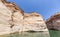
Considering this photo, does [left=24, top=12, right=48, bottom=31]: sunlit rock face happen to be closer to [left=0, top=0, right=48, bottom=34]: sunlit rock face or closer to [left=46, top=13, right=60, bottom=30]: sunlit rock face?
[left=0, top=0, right=48, bottom=34]: sunlit rock face

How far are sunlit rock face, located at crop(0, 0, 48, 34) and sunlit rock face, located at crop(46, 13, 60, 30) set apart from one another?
772cm

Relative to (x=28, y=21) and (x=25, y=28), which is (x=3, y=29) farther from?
(x=28, y=21)

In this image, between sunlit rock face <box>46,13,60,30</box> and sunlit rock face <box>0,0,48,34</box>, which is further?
sunlit rock face <box>46,13,60,30</box>

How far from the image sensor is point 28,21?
74.3 ft

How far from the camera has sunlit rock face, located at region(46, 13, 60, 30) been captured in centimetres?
3078

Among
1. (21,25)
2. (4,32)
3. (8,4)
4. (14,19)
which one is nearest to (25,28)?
(21,25)

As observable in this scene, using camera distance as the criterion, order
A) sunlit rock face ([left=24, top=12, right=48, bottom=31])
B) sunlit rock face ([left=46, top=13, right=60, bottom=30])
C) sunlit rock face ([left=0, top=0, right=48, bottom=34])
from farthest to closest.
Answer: sunlit rock face ([left=46, top=13, right=60, bottom=30]) < sunlit rock face ([left=24, top=12, right=48, bottom=31]) < sunlit rock face ([left=0, top=0, right=48, bottom=34])

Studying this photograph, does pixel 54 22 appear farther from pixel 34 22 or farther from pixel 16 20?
pixel 16 20

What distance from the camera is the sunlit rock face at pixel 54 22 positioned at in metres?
30.8

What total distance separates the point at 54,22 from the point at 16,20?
1284 cm

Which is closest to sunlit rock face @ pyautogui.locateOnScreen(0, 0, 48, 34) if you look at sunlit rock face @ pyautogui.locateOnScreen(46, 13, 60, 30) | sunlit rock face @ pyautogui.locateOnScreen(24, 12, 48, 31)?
sunlit rock face @ pyautogui.locateOnScreen(24, 12, 48, 31)

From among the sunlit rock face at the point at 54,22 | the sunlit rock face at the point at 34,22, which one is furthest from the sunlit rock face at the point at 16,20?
the sunlit rock face at the point at 54,22

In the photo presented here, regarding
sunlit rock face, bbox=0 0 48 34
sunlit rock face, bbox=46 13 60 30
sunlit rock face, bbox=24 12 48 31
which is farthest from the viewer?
sunlit rock face, bbox=46 13 60 30

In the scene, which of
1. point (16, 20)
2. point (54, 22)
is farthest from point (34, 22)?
point (54, 22)
